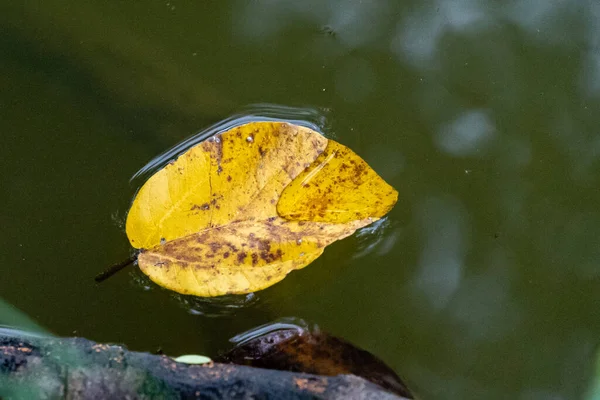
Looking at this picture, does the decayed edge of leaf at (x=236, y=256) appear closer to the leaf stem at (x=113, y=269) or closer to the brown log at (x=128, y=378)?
the leaf stem at (x=113, y=269)

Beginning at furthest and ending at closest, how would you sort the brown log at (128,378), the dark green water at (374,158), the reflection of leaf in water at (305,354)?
the dark green water at (374,158) → the reflection of leaf in water at (305,354) → the brown log at (128,378)

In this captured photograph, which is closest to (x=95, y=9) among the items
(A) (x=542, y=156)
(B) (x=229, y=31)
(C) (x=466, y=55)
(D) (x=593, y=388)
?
(B) (x=229, y=31)

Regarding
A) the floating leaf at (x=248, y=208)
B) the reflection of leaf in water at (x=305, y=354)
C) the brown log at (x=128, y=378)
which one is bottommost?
the reflection of leaf in water at (x=305, y=354)

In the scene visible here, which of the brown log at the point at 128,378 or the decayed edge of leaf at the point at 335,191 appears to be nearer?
the brown log at the point at 128,378

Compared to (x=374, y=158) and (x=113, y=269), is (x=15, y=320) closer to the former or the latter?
(x=113, y=269)

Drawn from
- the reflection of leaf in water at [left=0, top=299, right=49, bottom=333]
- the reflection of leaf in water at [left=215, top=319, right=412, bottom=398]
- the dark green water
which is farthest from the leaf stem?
the reflection of leaf in water at [left=215, top=319, right=412, bottom=398]

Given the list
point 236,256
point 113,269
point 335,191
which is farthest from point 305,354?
point 113,269

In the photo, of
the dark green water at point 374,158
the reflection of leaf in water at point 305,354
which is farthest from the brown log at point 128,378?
the dark green water at point 374,158

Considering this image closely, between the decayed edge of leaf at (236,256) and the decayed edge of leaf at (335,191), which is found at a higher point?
the decayed edge of leaf at (335,191)
